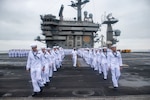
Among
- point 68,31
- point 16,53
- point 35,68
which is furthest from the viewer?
point 68,31

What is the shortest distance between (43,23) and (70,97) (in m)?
52.4

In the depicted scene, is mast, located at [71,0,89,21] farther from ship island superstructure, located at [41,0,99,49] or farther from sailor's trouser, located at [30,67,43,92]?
sailor's trouser, located at [30,67,43,92]

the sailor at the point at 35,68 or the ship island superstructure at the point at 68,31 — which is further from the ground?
the ship island superstructure at the point at 68,31

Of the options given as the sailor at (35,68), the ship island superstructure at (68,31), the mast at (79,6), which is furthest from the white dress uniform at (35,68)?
the mast at (79,6)

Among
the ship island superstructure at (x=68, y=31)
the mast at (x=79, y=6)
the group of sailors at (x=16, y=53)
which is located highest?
the mast at (x=79, y=6)

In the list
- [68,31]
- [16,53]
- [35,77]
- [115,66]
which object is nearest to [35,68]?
[35,77]

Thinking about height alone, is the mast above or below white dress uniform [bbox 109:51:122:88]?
above

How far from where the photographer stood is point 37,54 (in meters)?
10.6

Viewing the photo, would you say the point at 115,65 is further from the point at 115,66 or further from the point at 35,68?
the point at 35,68

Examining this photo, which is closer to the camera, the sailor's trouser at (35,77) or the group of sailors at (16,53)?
the sailor's trouser at (35,77)

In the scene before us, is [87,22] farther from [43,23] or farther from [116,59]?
[116,59]

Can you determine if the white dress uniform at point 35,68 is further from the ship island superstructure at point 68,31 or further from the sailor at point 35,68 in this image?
the ship island superstructure at point 68,31

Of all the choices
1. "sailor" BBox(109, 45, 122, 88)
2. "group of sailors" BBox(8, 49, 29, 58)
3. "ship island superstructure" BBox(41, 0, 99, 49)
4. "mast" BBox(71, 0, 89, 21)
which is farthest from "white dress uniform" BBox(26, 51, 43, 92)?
"mast" BBox(71, 0, 89, 21)

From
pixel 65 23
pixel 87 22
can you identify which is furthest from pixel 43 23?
pixel 87 22
